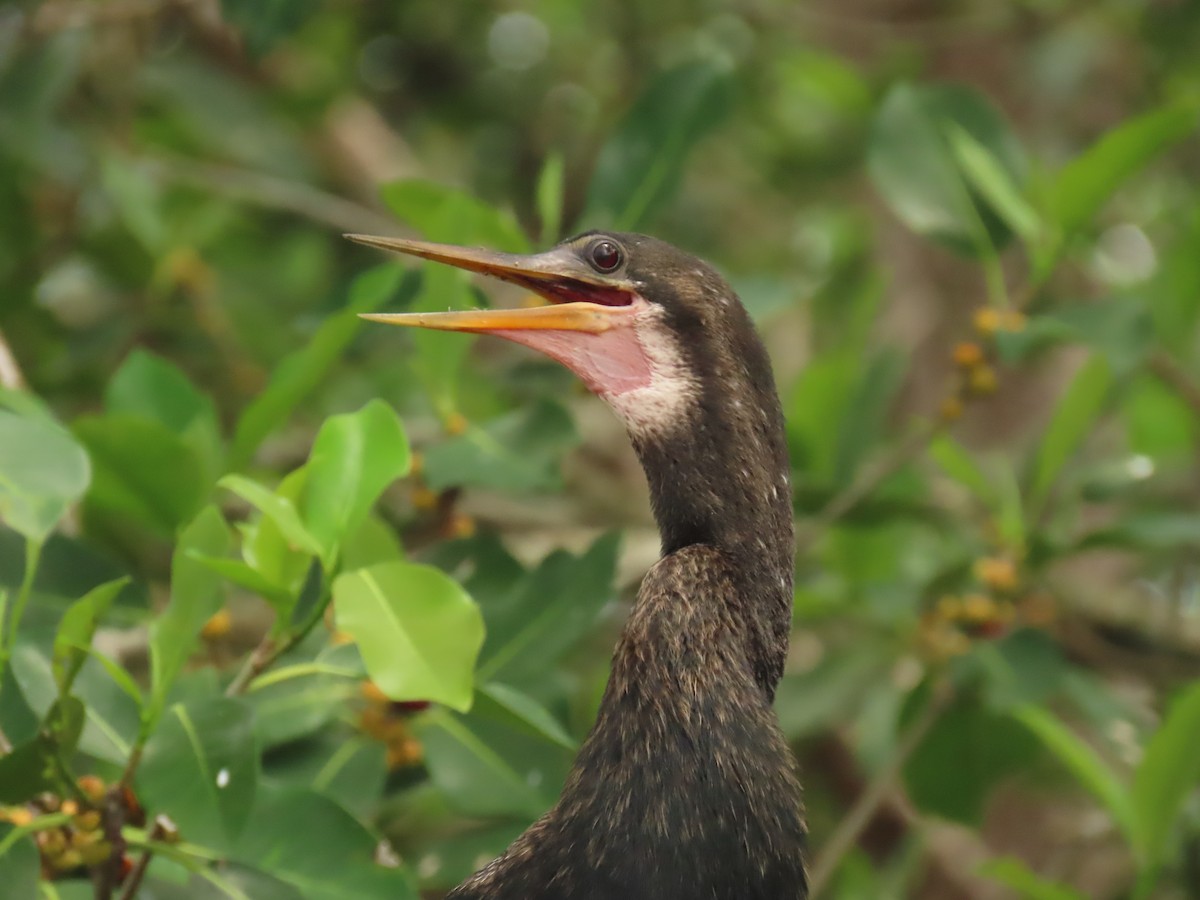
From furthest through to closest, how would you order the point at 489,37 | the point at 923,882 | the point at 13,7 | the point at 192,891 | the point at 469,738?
1. the point at 489,37
2. the point at 923,882
3. the point at 13,7
4. the point at 469,738
5. the point at 192,891

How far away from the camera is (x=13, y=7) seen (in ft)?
7.13

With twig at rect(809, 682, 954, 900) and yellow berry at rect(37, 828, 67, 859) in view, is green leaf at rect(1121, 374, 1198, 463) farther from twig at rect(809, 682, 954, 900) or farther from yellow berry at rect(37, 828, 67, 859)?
yellow berry at rect(37, 828, 67, 859)

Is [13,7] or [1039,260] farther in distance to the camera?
[13,7]

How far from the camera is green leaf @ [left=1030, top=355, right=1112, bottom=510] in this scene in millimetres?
1739

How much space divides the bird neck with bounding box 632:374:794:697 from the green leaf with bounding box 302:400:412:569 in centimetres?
28

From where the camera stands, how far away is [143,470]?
1471mm

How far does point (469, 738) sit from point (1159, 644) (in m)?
1.32

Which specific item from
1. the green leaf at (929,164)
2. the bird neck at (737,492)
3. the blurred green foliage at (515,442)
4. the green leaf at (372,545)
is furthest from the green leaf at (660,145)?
the green leaf at (372,545)

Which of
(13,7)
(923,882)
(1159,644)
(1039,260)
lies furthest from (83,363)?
(923,882)

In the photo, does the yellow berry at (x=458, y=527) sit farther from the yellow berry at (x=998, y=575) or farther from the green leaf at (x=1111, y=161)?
the green leaf at (x=1111, y=161)

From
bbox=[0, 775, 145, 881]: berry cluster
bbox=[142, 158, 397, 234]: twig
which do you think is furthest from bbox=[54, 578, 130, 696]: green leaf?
bbox=[142, 158, 397, 234]: twig

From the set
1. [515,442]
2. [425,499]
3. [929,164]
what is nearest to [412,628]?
[515,442]

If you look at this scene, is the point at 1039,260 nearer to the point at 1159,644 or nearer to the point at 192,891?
the point at 1159,644

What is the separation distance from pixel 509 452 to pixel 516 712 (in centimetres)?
45
